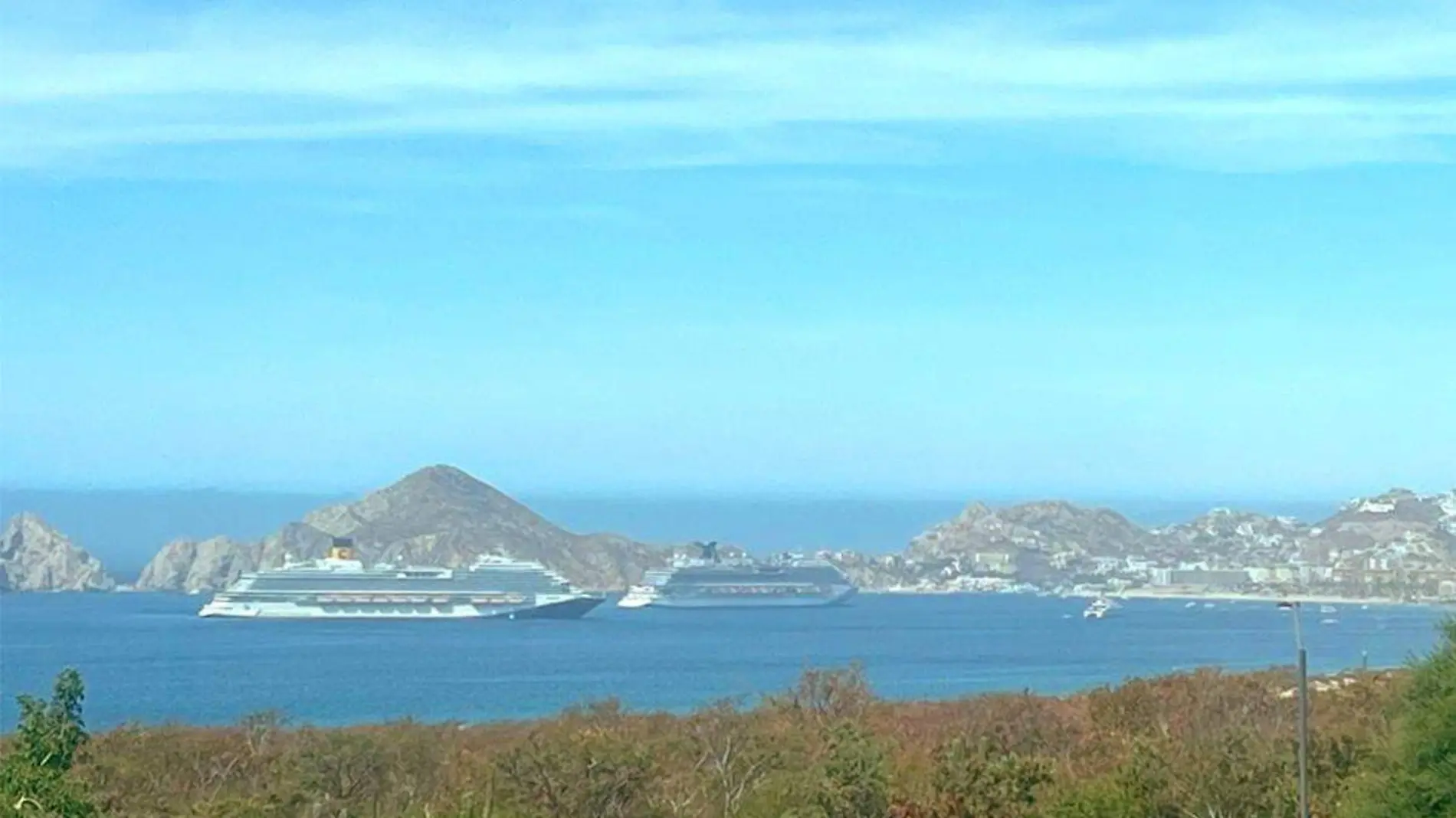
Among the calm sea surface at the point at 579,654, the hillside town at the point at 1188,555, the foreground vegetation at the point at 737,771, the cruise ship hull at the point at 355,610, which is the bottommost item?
the calm sea surface at the point at 579,654

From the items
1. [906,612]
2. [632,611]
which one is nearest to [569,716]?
[632,611]

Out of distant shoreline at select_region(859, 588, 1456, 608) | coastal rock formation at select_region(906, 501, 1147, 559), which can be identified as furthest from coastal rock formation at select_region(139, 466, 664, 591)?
coastal rock formation at select_region(906, 501, 1147, 559)

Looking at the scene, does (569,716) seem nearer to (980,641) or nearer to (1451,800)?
(1451,800)

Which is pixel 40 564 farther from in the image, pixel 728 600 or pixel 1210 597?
pixel 1210 597

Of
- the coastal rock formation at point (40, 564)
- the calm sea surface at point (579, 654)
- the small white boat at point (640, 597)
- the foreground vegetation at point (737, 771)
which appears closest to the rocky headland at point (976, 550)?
the coastal rock formation at point (40, 564)

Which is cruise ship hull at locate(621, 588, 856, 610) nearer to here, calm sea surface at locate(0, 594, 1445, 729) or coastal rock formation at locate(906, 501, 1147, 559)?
calm sea surface at locate(0, 594, 1445, 729)

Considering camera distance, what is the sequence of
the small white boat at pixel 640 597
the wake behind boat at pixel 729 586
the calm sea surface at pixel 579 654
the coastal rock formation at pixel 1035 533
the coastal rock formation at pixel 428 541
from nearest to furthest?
the calm sea surface at pixel 579 654 < the wake behind boat at pixel 729 586 < the small white boat at pixel 640 597 < the coastal rock formation at pixel 428 541 < the coastal rock formation at pixel 1035 533

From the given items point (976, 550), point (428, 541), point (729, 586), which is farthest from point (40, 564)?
point (976, 550)

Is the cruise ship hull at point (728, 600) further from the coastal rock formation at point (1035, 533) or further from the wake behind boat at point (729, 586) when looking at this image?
the coastal rock formation at point (1035, 533)
